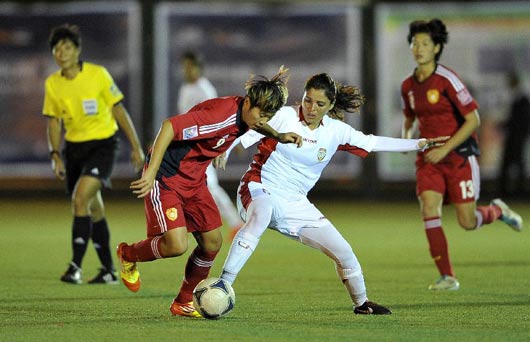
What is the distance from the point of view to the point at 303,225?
8.02 meters

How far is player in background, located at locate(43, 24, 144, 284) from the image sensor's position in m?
10.1

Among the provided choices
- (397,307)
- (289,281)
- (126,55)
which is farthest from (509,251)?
(126,55)

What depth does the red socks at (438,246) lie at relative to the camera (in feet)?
32.1

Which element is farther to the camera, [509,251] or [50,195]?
[50,195]

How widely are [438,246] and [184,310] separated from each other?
2.69 meters

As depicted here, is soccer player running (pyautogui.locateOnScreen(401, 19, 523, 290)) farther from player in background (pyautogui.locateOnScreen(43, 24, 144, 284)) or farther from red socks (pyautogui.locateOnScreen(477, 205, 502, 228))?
player in background (pyautogui.locateOnScreen(43, 24, 144, 284))

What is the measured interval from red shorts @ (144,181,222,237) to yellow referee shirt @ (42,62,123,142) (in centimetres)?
254

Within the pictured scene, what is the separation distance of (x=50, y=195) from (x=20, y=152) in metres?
1.03

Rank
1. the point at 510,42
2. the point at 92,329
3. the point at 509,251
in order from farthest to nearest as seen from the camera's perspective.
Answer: the point at 510,42, the point at 509,251, the point at 92,329


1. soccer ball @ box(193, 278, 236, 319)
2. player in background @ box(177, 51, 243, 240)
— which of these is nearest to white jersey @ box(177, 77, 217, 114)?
player in background @ box(177, 51, 243, 240)

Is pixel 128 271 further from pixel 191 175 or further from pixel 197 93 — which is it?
pixel 197 93

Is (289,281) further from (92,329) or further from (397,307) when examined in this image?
(92,329)

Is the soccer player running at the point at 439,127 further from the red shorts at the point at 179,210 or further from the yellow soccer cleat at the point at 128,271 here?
the yellow soccer cleat at the point at 128,271

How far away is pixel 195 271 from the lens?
8.16m
